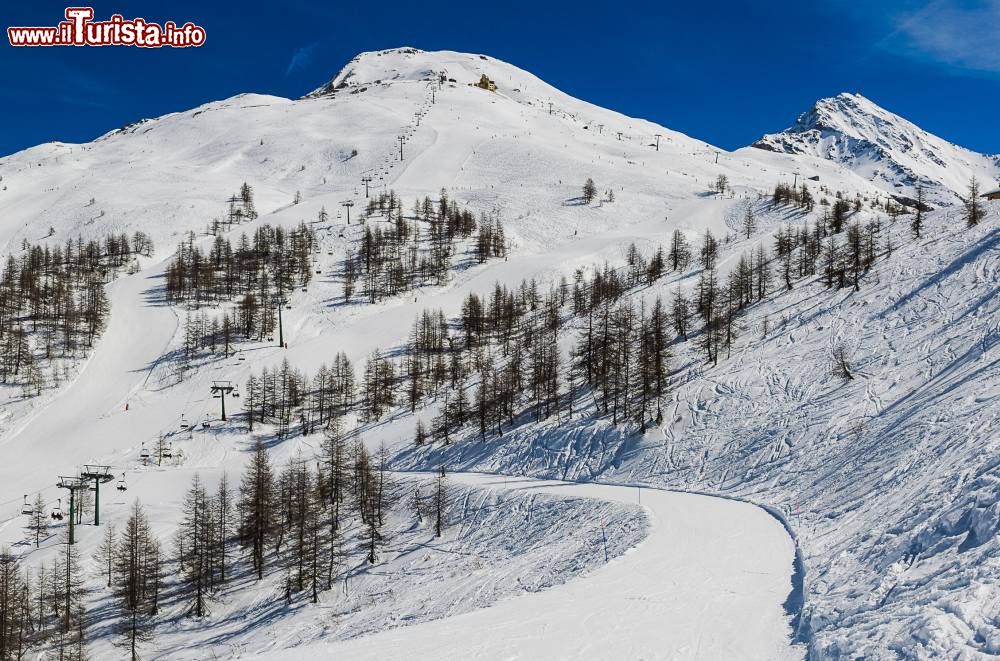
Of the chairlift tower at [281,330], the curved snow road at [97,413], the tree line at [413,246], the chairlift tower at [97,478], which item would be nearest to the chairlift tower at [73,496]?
the chairlift tower at [97,478]

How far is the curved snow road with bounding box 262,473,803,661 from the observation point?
15.9m

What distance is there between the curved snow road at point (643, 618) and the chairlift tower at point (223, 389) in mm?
70714

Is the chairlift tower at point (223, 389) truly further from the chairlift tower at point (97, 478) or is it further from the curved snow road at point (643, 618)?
the curved snow road at point (643, 618)

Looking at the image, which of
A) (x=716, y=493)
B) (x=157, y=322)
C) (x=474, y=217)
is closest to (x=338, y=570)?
(x=716, y=493)

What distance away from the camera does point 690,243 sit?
139 m

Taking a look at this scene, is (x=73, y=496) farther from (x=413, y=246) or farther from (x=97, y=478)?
(x=413, y=246)

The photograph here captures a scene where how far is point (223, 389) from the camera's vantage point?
275 ft

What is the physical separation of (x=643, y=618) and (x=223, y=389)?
7815 centimetres

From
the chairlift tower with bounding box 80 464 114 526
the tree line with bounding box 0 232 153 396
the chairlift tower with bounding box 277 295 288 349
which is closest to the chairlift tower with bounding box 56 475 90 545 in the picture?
the chairlift tower with bounding box 80 464 114 526

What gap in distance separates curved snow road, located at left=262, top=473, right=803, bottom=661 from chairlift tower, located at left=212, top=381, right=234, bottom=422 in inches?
2784

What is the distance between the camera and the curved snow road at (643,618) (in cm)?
1588

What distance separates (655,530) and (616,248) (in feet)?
380

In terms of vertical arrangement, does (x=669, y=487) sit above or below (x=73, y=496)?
above

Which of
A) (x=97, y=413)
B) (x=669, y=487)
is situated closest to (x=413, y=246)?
(x=97, y=413)
